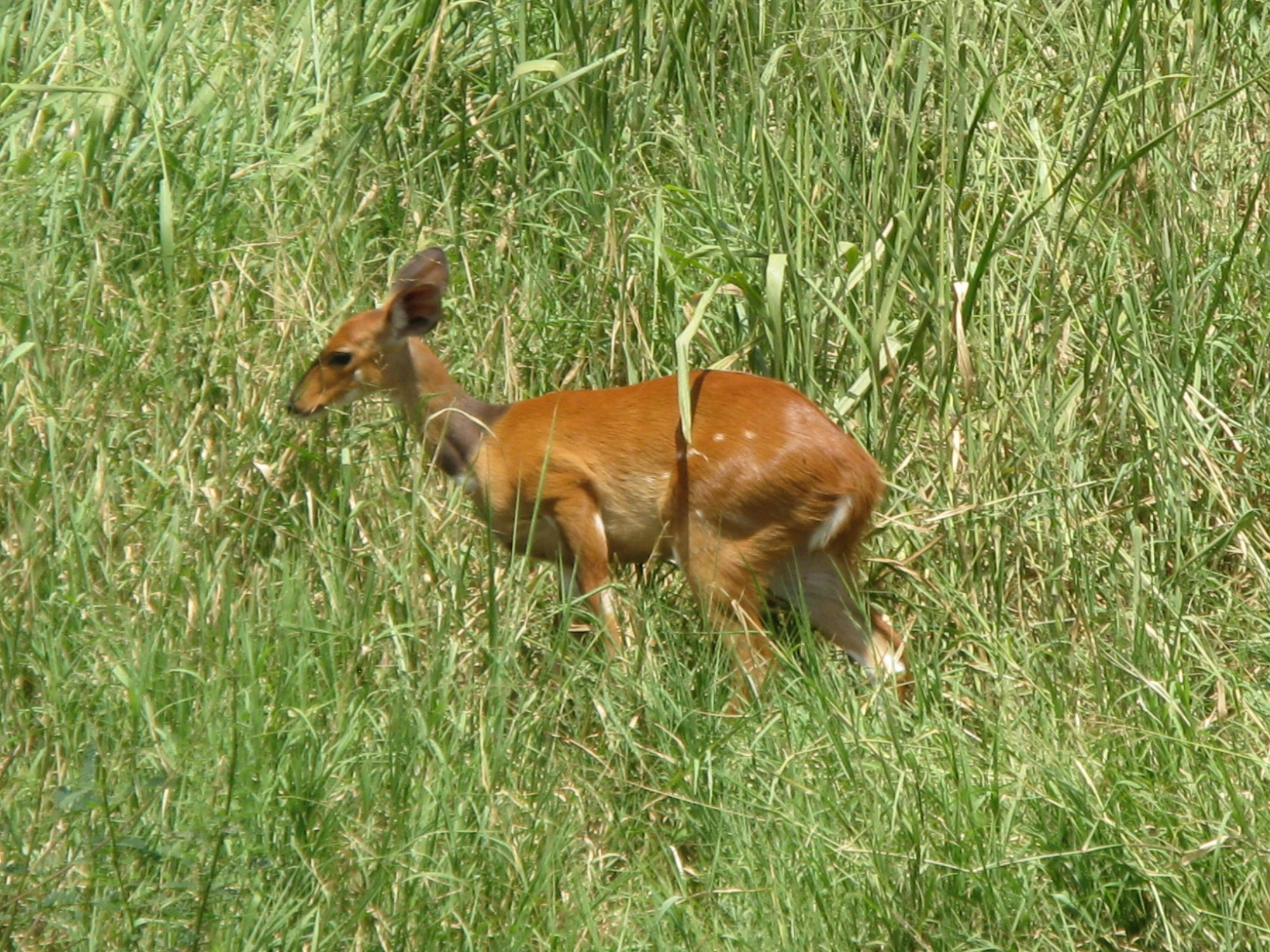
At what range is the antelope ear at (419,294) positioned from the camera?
573 cm

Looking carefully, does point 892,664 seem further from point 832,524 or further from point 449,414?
point 449,414

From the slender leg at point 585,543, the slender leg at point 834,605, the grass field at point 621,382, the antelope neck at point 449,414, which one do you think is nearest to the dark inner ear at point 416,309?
the antelope neck at point 449,414

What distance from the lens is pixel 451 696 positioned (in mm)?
4645

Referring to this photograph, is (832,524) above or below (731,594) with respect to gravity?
above

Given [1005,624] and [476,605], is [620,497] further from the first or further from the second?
[1005,624]

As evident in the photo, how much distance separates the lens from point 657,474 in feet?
18.7

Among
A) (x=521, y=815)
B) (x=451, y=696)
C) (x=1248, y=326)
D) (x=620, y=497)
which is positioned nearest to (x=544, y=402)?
(x=620, y=497)

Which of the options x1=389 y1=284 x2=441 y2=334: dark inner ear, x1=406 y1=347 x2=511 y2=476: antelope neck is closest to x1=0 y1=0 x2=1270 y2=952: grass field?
x1=406 y1=347 x2=511 y2=476: antelope neck

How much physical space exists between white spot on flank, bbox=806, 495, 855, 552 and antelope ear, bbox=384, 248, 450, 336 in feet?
4.70

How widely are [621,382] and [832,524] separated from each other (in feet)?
3.44

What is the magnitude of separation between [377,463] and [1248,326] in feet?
9.16

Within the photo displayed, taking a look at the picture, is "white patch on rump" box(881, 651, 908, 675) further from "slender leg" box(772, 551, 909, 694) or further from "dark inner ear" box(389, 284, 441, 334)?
"dark inner ear" box(389, 284, 441, 334)

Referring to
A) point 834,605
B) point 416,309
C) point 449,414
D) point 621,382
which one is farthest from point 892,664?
point 416,309

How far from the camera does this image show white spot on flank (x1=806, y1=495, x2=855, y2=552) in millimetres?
5410
